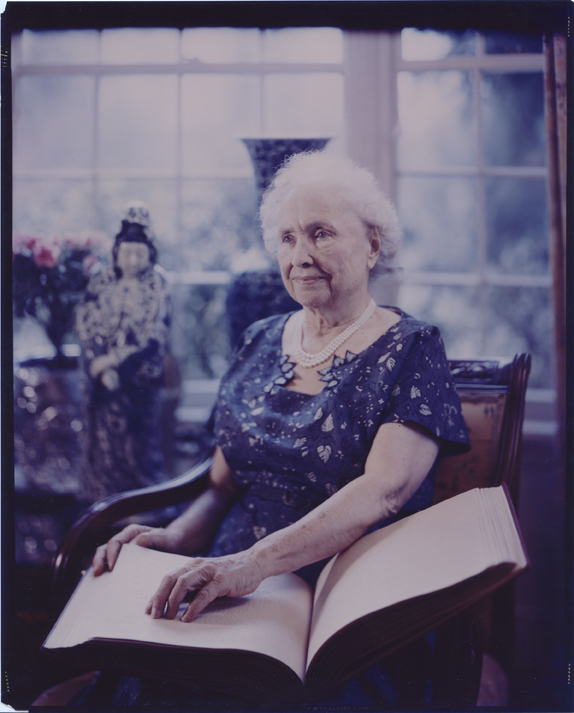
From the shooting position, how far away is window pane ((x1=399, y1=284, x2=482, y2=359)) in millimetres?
1638

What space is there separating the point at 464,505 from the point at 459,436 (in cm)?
19

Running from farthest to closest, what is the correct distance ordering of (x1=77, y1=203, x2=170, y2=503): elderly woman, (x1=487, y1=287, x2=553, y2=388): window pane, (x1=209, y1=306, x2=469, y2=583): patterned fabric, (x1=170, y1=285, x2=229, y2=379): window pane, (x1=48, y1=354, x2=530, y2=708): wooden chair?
(x1=170, y1=285, x2=229, y2=379): window pane → (x1=487, y1=287, x2=553, y2=388): window pane → (x1=77, y1=203, x2=170, y2=503): elderly woman → (x1=209, y1=306, x2=469, y2=583): patterned fabric → (x1=48, y1=354, x2=530, y2=708): wooden chair

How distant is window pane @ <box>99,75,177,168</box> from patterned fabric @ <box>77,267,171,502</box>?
38 centimetres

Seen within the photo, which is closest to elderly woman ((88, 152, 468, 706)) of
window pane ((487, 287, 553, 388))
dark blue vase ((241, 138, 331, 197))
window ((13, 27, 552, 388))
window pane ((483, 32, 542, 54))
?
dark blue vase ((241, 138, 331, 197))

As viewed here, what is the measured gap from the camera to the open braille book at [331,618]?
75 centimetres

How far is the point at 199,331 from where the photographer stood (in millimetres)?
1828

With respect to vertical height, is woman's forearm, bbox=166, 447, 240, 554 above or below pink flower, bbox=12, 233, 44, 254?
below

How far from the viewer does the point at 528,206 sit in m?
1.59

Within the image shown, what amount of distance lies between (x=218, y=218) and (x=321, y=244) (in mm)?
725

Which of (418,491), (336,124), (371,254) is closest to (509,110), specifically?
(336,124)

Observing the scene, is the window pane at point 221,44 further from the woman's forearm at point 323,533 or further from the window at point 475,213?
the woman's forearm at point 323,533

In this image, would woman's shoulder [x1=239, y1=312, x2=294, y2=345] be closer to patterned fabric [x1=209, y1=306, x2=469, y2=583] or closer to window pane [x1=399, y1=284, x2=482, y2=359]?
patterned fabric [x1=209, y1=306, x2=469, y2=583]

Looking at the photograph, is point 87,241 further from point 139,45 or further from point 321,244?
Answer: point 321,244

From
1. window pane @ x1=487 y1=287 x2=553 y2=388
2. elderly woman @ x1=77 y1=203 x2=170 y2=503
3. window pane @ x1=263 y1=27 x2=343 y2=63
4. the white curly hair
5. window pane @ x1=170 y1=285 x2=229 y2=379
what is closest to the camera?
the white curly hair
